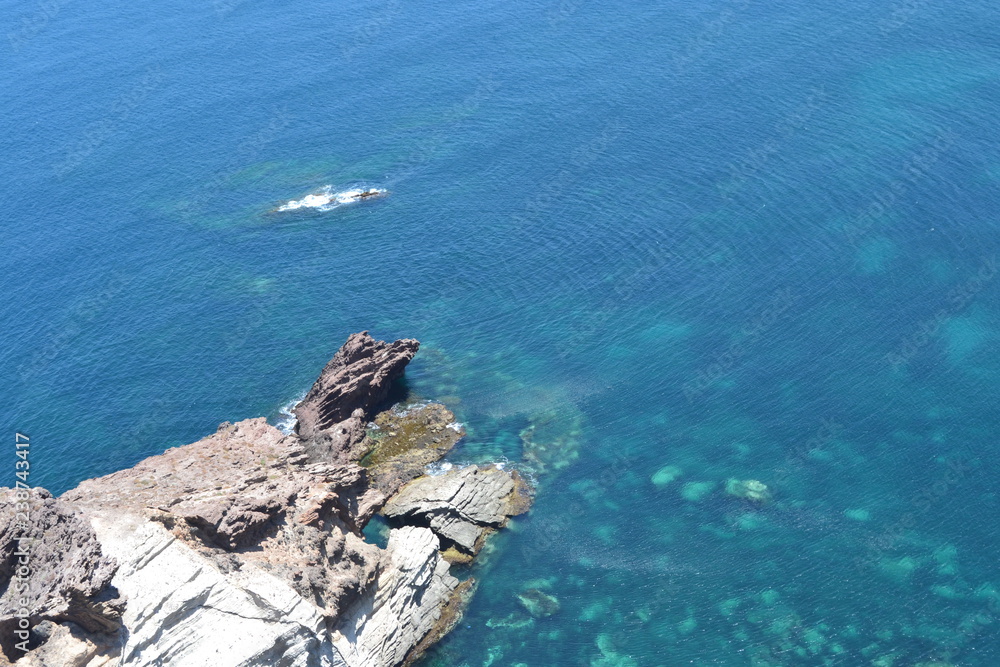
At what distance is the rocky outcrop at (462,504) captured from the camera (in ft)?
308

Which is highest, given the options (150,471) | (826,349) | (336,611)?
(150,471)

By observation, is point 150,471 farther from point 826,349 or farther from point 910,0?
point 910,0

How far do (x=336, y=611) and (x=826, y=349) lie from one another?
65355 millimetres

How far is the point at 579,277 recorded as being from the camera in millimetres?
130125

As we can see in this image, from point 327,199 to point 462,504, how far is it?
238 feet

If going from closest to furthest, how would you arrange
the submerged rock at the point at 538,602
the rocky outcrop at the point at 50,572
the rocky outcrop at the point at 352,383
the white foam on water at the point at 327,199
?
the rocky outcrop at the point at 50,572 < the submerged rock at the point at 538,602 < the rocky outcrop at the point at 352,383 < the white foam on water at the point at 327,199

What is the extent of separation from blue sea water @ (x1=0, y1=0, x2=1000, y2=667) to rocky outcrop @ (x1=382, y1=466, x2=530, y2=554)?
2551 millimetres

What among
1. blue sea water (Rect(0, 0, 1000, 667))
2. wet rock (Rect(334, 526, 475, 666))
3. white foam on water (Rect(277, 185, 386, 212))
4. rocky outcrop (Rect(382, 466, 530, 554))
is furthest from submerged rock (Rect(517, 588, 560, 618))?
white foam on water (Rect(277, 185, 386, 212))

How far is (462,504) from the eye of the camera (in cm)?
9562

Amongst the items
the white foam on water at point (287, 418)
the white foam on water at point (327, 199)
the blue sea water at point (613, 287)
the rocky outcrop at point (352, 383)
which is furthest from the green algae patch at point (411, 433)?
the white foam on water at point (327, 199)

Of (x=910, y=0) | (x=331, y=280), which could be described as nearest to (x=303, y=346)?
(x=331, y=280)

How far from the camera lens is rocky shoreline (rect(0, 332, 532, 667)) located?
214ft

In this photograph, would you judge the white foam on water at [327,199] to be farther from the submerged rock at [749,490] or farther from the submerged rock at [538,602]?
the submerged rock at [538,602]

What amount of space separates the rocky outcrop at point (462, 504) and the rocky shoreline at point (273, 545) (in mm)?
147
